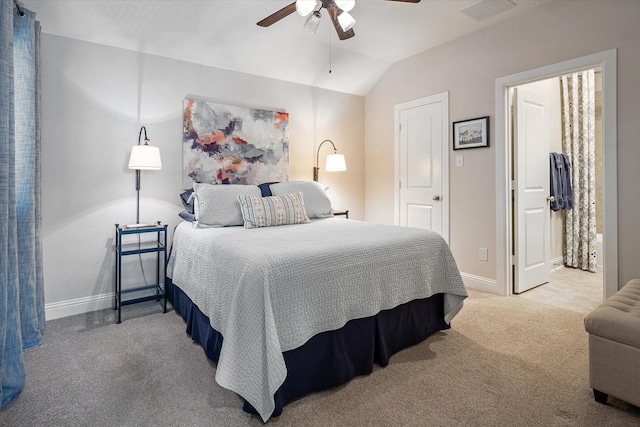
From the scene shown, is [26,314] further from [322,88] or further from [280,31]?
[322,88]

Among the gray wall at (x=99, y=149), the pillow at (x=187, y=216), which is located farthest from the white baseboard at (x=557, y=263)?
the gray wall at (x=99, y=149)

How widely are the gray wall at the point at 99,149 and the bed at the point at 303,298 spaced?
0.77 meters

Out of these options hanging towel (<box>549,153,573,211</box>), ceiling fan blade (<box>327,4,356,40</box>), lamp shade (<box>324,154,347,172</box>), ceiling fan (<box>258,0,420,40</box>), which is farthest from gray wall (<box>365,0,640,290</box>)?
ceiling fan blade (<box>327,4,356,40</box>)

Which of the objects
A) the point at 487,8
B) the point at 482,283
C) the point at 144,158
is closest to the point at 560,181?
the point at 482,283

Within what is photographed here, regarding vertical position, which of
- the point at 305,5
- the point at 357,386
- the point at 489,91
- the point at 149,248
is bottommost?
the point at 357,386

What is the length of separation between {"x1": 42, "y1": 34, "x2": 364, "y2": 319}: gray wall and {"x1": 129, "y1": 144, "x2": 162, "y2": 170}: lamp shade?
1.01ft

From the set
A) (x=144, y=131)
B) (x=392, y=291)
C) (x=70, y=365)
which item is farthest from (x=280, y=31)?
(x=70, y=365)

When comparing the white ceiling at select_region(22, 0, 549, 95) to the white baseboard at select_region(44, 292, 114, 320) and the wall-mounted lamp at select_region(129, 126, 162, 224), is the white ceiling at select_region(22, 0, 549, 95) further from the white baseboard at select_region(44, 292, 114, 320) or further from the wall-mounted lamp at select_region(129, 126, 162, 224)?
the white baseboard at select_region(44, 292, 114, 320)

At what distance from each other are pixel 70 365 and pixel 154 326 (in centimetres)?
63

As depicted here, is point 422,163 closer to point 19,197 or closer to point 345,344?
point 345,344

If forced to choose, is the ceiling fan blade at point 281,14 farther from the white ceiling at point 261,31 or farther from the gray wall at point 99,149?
the gray wall at point 99,149

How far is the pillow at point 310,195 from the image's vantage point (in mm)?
3297

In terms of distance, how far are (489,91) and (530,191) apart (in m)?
1.13

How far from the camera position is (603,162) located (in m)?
2.63
